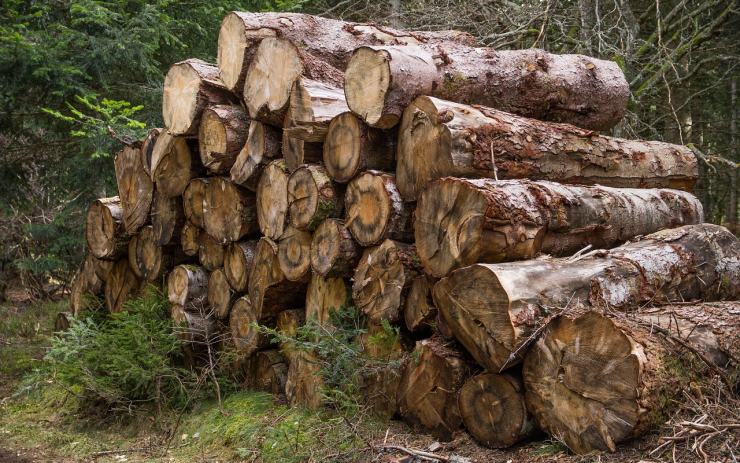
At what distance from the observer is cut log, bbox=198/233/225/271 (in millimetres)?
5500

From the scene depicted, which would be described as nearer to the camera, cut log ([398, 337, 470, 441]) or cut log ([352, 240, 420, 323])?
cut log ([398, 337, 470, 441])

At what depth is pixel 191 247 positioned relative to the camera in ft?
19.0

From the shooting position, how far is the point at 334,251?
14.3 feet

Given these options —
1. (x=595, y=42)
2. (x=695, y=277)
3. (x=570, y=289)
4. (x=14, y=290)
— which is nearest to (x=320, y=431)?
(x=570, y=289)

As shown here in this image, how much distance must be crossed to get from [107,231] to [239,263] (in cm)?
181

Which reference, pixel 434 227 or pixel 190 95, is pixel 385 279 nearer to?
pixel 434 227

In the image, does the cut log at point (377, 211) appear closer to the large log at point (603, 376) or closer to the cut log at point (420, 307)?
the cut log at point (420, 307)

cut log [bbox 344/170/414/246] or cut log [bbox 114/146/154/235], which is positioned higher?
cut log [bbox 344/170/414/246]

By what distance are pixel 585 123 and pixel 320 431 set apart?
3.13 metres

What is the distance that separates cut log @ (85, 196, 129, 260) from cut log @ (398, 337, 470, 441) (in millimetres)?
3451

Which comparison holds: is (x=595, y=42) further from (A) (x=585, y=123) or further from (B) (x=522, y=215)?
(B) (x=522, y=215)

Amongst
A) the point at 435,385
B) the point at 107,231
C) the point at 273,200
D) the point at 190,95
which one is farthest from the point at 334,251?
the point at 107,231

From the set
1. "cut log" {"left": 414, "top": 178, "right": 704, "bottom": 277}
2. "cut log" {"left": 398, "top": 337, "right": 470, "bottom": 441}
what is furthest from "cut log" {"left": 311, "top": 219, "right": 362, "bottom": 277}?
"cut log" {"left": 398, "top": 337, "right": 470, "bottom": 441}

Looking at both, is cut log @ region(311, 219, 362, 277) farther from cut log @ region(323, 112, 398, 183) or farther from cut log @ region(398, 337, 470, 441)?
cut log @ region(398, 337, 470, 441)
